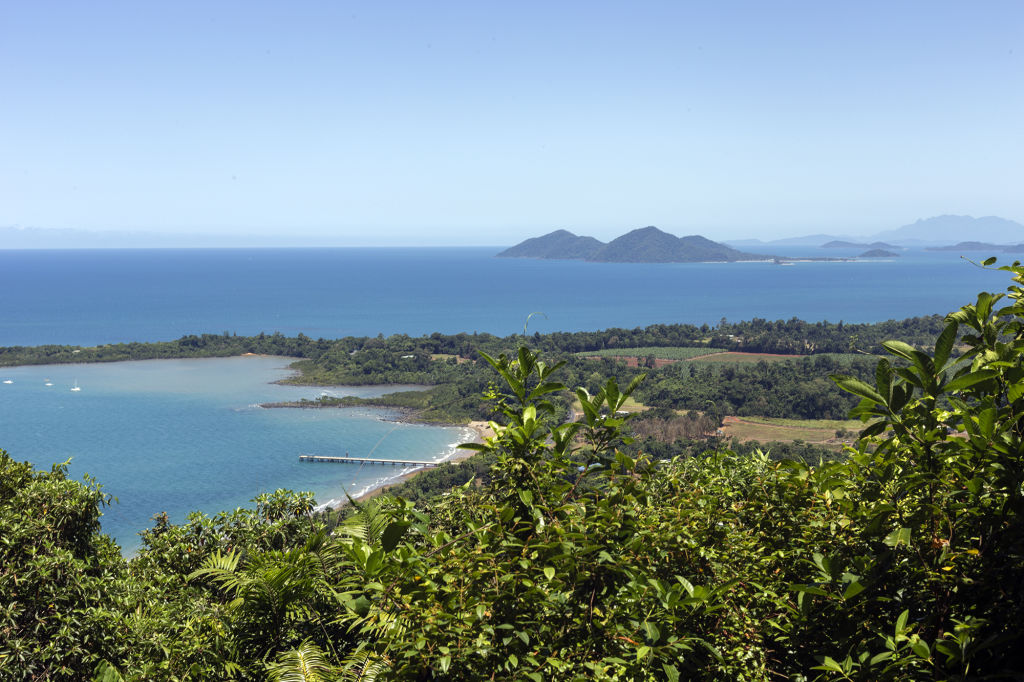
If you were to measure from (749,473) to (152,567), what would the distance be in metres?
4.88

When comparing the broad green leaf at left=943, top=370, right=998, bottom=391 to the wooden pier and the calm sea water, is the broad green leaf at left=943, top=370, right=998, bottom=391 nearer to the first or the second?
the wooden pier

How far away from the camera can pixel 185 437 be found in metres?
42.6

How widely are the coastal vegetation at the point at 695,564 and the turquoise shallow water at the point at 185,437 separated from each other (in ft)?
76.8

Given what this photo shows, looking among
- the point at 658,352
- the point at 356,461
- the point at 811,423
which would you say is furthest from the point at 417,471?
the point at 658,352

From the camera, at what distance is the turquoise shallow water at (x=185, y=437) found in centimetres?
3303

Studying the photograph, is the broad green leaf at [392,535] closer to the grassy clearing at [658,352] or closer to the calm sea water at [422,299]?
the grassy clearing at [658,352]

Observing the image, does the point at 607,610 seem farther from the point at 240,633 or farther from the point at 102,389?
the point at 102,389

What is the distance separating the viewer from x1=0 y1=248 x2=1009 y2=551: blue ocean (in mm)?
36625

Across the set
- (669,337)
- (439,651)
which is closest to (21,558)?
(439,651)

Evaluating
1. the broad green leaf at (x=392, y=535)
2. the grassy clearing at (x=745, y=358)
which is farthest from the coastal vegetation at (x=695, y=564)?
the grassy clearing at (x=745, y=358)

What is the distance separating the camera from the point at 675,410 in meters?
46.0

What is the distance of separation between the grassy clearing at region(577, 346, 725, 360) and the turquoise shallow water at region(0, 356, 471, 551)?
83.5ft

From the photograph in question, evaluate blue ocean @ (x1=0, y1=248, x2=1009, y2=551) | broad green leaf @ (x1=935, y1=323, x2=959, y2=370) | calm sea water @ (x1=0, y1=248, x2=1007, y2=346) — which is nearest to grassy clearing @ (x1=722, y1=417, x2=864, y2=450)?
blue ocean @ (x1=0, y1=248, x2=1009, y2=551)

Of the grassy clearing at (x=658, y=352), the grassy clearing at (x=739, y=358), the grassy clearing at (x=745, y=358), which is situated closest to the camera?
the grassy clearing at (x=745, y=358)
